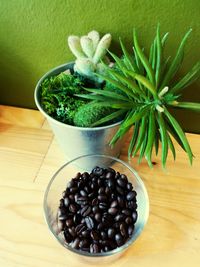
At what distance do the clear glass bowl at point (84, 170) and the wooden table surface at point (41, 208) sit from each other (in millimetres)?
45

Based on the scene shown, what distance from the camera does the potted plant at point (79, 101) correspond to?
0.58 meters

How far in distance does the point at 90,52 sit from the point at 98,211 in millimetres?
265

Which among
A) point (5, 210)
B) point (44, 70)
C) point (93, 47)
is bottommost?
point (5, 210)

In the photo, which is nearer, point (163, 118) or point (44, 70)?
point (163, 118)

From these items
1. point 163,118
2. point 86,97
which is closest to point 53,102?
point 86,97

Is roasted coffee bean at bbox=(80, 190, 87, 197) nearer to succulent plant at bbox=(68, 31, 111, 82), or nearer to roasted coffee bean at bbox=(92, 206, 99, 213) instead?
roasted coffee bean at bbox=(92, 206, 99, 213)

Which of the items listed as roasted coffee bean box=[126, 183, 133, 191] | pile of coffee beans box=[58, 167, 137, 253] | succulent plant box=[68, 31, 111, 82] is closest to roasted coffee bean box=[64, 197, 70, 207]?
pile of coffee beans box=[58, 167, 137, 253]

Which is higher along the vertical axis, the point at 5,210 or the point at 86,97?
the point at 86,97

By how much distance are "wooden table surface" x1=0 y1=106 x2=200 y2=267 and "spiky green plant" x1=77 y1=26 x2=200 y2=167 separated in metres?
0.13

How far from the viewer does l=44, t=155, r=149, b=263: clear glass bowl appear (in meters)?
0.56

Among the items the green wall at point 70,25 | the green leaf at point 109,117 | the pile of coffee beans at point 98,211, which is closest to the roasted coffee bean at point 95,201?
the pile of coffee beans at point 98,211

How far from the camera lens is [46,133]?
0.76 metres

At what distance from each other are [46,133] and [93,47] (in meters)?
0.24

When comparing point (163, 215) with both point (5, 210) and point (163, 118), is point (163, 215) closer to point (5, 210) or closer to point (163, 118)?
point (163, 118)
